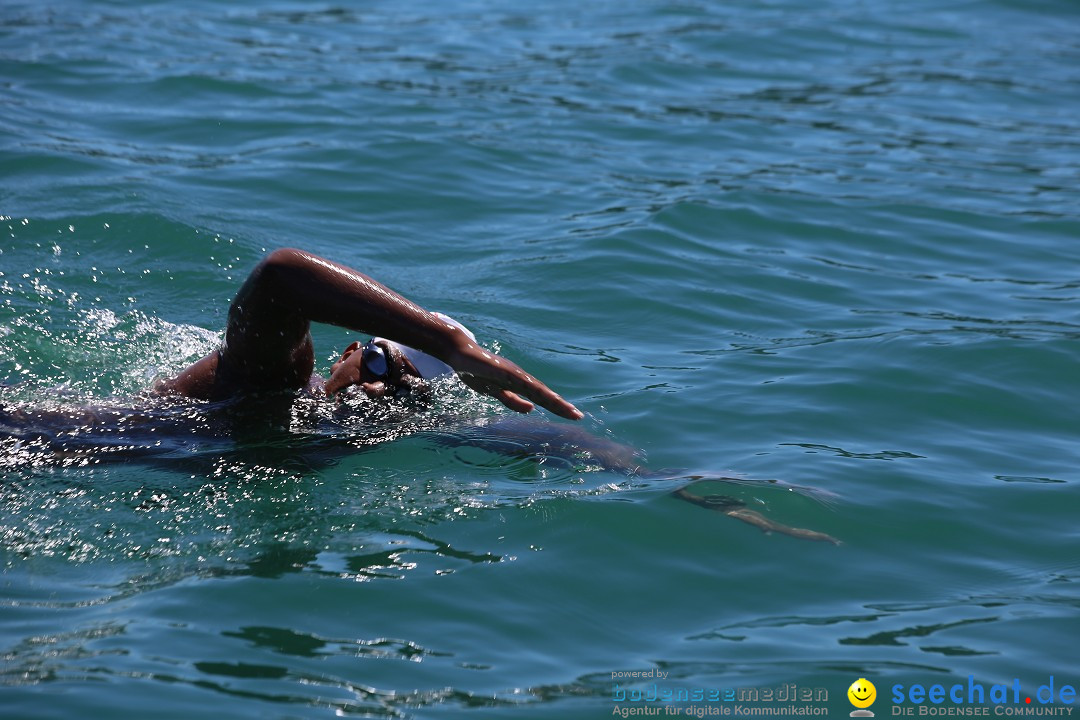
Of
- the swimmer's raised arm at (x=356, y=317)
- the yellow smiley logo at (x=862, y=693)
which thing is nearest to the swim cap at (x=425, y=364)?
the swimmer's raised arm at (x=356, y=317)

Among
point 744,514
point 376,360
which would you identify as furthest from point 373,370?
point 744,514

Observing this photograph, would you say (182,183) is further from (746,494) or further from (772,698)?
(772,698)

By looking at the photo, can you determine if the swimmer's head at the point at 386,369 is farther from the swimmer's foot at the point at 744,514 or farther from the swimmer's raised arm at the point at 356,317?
the swimmer's foot at the point at 744,514

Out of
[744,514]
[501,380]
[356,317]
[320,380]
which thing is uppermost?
[356,317]

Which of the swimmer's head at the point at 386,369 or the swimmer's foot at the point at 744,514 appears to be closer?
the swimmer's foot at the point at 744,514

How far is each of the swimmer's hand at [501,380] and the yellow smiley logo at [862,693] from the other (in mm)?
1372

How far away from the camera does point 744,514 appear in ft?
15.8

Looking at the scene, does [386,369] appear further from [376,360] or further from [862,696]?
[862,696]

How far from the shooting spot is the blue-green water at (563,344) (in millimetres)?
4016

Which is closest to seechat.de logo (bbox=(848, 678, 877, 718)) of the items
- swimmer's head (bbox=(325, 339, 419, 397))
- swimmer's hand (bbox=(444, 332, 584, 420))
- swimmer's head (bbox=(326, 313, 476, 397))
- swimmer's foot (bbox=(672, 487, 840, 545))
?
swimmer's foot (bbox=(672, 487, 840, 545))

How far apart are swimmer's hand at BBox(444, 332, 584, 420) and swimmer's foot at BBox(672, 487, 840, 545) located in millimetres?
707

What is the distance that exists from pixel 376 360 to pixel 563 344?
1.83m

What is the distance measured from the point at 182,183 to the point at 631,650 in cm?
603

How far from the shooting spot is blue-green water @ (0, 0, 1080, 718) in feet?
13.2
